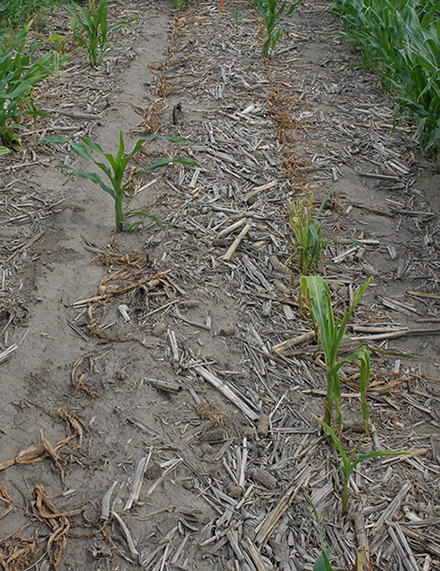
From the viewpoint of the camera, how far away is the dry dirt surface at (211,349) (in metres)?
1.56

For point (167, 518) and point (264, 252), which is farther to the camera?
point (264, 252)

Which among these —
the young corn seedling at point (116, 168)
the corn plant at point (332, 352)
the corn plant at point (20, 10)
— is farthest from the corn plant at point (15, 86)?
the corn plant at point (332, 352)

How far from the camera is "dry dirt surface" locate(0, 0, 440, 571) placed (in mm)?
1561

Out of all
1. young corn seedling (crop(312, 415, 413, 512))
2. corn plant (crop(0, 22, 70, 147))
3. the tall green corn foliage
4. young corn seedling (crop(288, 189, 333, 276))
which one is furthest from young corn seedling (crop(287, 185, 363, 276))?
corn plant (crop(0, 22, 70, 147))

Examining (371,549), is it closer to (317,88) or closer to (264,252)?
(264,252)

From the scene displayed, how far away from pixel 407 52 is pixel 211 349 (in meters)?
2.84

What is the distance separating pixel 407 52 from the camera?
364cm

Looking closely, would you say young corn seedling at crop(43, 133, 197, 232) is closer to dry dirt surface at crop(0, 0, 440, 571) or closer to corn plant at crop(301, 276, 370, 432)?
dry dirt surface at crop(0, 0, 440, 571)

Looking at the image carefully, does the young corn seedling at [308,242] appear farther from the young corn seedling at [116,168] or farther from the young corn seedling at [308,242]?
the young corn seedling at [116,168]

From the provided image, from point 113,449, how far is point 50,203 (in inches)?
64.9

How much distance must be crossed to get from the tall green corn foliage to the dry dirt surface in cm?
28

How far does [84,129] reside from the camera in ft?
11.8

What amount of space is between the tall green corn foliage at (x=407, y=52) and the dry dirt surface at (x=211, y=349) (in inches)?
10.9

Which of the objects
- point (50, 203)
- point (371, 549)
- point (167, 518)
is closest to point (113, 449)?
point (167, 518)
